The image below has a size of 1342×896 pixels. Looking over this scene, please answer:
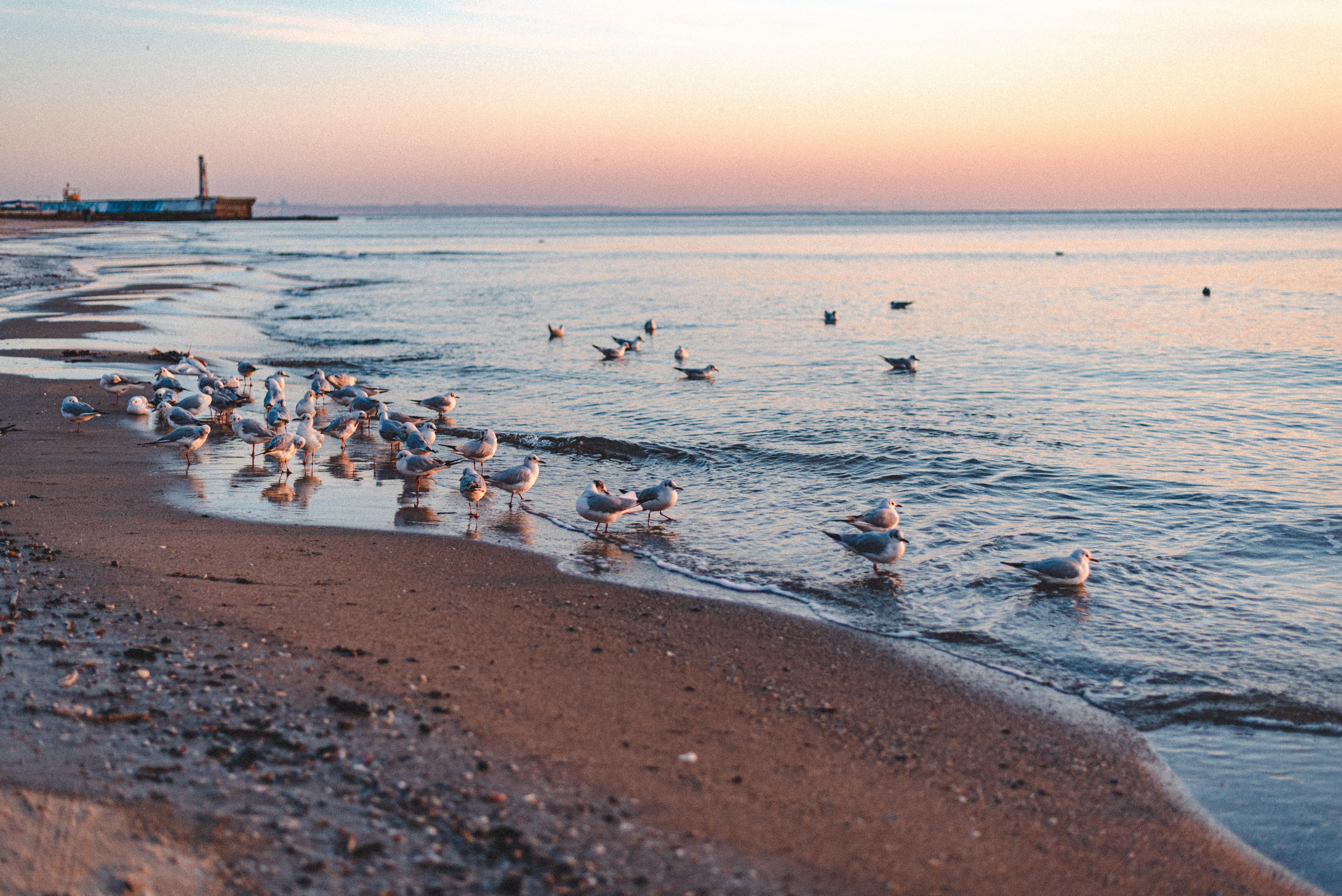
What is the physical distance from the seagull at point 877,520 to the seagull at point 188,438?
803 cm

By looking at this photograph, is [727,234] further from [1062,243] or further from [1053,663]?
[1053,663]

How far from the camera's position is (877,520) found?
33.0 ft

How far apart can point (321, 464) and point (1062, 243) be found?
94.0 meters

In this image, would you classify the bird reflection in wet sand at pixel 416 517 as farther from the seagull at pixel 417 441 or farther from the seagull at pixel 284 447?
the seagull at pixel 284 447

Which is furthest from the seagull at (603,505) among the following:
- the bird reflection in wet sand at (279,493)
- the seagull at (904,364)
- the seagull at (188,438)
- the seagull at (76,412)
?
the seagull at (904,364)

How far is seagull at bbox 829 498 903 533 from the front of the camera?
10070mm

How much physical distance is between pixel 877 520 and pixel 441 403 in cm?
860

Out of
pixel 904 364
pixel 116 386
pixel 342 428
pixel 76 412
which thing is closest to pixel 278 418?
pixel 342 428

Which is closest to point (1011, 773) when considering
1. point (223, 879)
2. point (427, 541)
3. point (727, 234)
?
point (223, 879)

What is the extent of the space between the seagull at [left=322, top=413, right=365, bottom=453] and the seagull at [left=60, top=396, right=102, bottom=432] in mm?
3285

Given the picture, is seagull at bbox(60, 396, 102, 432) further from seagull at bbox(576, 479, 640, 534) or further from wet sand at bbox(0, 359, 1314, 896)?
seagull at bbox(576, 479, 640, 534)

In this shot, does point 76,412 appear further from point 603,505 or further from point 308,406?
point 603,505

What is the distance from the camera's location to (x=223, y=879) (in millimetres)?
3912

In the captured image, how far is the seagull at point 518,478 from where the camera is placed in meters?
11.3
